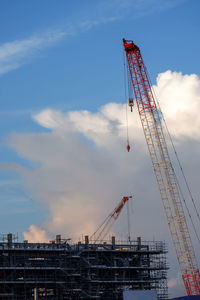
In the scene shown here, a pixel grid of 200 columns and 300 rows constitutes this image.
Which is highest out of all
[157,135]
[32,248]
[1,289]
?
[157,135]

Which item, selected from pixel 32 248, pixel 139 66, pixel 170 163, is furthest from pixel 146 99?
pixel 32 248

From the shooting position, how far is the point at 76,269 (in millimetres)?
126062

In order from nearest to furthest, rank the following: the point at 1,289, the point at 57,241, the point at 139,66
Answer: the point at 1,289
the point at 57,241
the point at 139,66

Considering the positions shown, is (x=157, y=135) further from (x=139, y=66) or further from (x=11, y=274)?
(x=11, y=274)

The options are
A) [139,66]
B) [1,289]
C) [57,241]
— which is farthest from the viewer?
[139,66]

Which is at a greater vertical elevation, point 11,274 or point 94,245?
point 94,245

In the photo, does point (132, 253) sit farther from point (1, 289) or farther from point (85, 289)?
point (1, 289)

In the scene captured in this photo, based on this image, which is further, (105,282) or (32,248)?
(105,282)

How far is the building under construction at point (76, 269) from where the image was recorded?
117938 mm

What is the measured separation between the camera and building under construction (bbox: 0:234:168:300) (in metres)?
118

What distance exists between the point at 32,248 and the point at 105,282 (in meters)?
21.8

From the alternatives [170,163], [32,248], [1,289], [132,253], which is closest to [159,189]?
[170,163]

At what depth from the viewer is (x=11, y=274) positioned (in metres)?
116

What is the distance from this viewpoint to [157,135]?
140 meters
